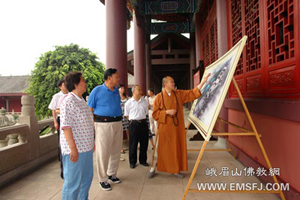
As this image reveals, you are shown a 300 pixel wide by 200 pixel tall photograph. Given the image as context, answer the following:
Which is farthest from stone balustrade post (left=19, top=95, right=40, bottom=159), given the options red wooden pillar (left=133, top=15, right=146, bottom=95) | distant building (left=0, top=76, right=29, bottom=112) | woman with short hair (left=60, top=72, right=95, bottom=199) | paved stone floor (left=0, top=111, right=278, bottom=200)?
distant building (left=0, top=76, right=29, bottom=112)

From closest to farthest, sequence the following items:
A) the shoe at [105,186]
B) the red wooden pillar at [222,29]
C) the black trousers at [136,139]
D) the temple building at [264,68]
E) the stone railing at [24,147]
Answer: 1. the temple building at [264,68]
2. the shoe at [105,186]
3. the stone railing at [24,147]
4. the black trousers at [136,139]
5. the red wooden pillar at [222,29]

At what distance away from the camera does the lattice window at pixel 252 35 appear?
126 inches

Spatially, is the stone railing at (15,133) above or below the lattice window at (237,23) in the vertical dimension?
below

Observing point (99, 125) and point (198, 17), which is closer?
point (99, 125)

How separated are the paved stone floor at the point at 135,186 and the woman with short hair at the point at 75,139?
82 centimetres

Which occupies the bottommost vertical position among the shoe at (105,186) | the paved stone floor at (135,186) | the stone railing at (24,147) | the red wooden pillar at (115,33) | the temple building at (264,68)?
the paved stone floor at (135,186)

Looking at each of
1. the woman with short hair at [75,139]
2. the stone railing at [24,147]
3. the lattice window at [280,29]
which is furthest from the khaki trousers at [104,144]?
the lattice window at [280,29]

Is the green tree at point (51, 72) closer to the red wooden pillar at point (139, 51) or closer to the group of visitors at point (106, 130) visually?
the red wooden pillar at point (139, 51)

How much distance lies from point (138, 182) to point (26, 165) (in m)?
2.17

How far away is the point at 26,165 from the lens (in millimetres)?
3537

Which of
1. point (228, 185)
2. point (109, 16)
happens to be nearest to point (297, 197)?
point (228, 185)

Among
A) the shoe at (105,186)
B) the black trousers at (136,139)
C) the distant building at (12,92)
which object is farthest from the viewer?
the distant building at (12,92)

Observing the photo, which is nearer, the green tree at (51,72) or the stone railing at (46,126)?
the stone railing at (46,126)

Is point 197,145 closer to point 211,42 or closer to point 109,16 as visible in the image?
point 211,42
